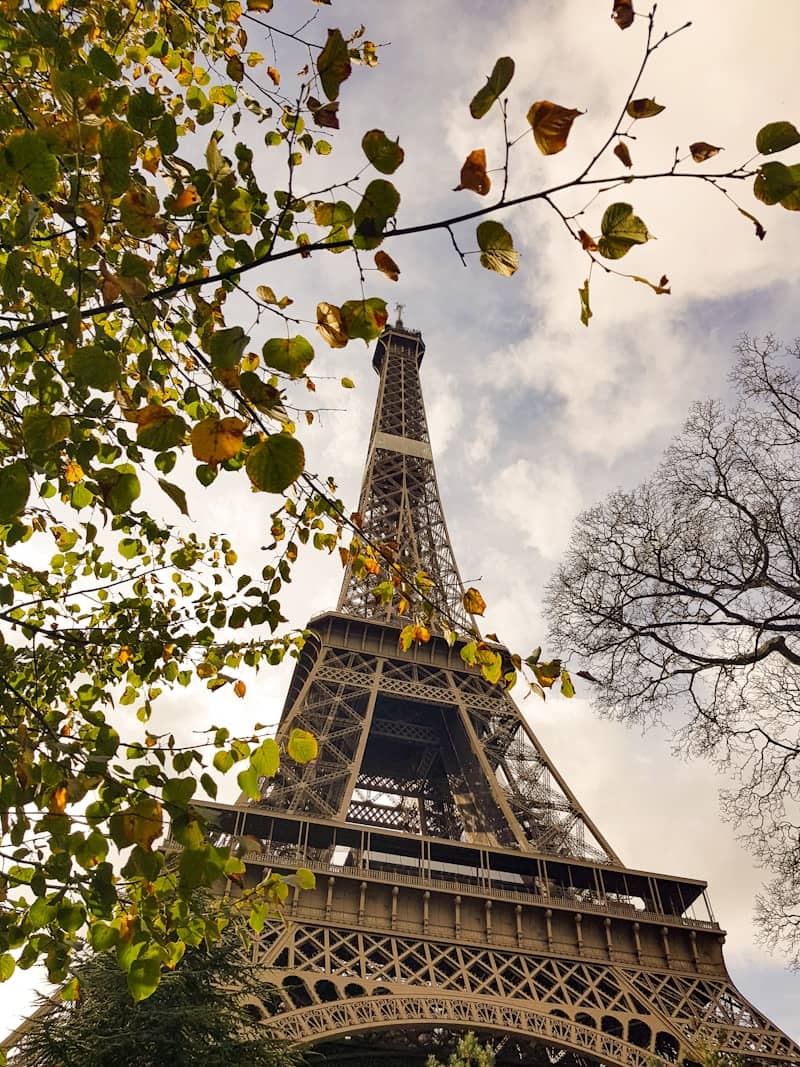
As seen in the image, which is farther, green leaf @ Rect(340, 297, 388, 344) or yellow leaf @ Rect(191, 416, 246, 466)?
green leaf @ Rect(340, 297, 388, 344)

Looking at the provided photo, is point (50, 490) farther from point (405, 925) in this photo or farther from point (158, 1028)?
point (405, 925)

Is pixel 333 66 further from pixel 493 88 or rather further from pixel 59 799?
pixel 59 799

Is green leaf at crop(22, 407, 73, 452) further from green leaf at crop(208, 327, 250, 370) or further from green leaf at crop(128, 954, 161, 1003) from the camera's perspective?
green leaf at crop(128, 954, 161, 1003)

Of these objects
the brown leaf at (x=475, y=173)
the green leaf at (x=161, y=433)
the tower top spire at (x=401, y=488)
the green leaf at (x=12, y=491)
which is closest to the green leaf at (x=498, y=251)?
the brown leaf at (x=475, y=173)

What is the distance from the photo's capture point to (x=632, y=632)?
356 inches

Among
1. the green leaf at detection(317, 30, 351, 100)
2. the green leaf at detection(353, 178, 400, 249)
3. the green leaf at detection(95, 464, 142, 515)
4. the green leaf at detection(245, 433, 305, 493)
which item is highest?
the green leaf at detection(317, 30, 351, 100)

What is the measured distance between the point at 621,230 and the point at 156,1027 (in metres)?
12.3

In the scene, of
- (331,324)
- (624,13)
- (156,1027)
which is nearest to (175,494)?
(331,324)

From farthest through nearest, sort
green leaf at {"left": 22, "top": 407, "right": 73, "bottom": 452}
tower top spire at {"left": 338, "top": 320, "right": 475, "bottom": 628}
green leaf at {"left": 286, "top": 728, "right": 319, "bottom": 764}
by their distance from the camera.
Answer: tower top spire at {"left": 338, "top": 320, "right": 475, "bottom": 628}
green leaf at {"left": 286, "top": 728, "right": 319, "bottom": 764}
green leaf at {"left": 22, "top": 407, "right": 73, "bottom": 452}

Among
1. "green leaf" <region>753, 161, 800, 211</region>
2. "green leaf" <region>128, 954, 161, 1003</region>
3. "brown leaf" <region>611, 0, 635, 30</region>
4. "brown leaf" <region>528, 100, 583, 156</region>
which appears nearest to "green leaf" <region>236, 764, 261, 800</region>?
"green leaf" <region>128, 954, 161, 1003</region>

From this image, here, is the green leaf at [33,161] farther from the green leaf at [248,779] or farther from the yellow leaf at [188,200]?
the green leaf at [248,779]

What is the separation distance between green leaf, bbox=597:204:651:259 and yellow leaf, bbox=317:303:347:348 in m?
0.84

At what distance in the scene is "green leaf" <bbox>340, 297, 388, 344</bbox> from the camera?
242 centimetres

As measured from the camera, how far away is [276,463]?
1979 mm
